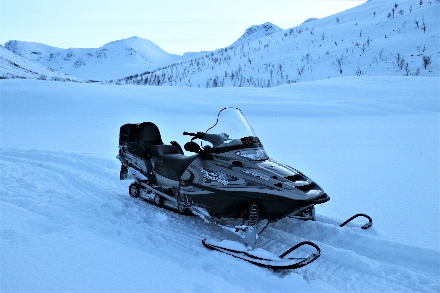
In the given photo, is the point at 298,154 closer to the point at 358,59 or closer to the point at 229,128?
the point at 229,128

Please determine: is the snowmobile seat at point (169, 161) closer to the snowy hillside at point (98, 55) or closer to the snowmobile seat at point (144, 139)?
the snowmobile seat at point (144, 139)

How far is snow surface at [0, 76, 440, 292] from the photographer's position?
2863 mm

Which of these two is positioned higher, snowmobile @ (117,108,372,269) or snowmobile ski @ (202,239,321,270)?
snowmobile @ (117,108,372,269)

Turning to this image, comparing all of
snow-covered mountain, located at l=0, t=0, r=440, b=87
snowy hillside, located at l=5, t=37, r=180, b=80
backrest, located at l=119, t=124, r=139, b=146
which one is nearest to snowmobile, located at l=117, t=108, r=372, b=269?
backrest, located at l=119, t=124, r=139, b=146

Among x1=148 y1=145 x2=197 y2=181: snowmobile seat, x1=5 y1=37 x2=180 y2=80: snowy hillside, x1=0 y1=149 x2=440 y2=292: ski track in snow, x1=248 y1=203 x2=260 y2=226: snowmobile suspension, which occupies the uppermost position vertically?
x1=5 y1=37 x2=180 y2=80: snowy hillside

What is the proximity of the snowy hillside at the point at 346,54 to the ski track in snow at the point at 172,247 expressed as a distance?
62.3 feet

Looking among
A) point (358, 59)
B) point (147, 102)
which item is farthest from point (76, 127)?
point (358, 59)

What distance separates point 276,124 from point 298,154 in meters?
3.96

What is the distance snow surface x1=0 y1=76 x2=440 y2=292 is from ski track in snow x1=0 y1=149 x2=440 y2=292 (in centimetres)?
1

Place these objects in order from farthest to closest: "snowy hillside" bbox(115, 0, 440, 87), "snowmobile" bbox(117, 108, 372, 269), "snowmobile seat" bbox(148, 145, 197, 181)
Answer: "snowy hillside" bbox(115, 0, 440, 87)
"snowmobile seat" bbox(148, 145, 197, 181)
"snowmobile" bbox(117, 108, 372, 269)

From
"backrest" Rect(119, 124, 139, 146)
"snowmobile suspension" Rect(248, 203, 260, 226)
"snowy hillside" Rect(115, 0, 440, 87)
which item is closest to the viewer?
"snowmobile suspension" Rect(248, 203, 260, 226)

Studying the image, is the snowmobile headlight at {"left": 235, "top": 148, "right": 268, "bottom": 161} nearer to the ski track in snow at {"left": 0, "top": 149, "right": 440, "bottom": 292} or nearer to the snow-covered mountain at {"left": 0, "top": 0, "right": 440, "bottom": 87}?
the ski track in snow at {"left": 0, "top": 149, "right": 440, "bottom": 292}

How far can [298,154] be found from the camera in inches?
301

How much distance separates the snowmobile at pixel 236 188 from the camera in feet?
10.8
